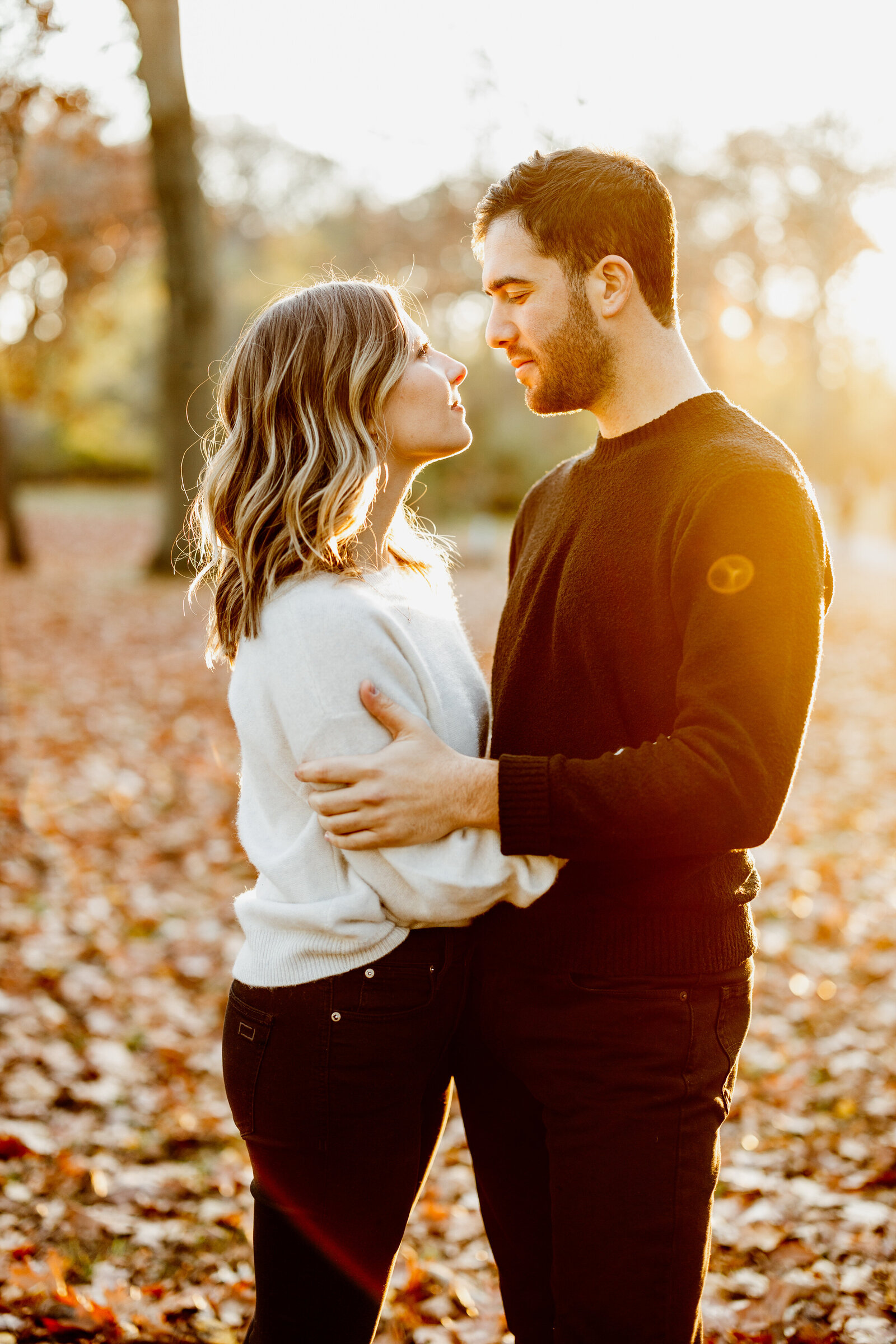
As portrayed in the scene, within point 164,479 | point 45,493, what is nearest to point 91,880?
point 164,479

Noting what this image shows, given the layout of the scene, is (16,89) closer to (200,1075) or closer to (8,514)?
(200,1075)

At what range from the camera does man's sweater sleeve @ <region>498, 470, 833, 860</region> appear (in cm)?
178

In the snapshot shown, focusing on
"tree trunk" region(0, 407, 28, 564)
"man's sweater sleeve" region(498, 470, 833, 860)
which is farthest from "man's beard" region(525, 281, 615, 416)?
"tree trunk" region(0, 407, 28, 564)

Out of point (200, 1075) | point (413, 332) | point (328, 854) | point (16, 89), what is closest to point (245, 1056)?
point (328, 854)

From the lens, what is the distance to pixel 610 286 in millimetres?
2133

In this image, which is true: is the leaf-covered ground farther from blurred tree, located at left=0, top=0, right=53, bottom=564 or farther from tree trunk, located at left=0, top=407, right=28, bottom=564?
tree trunk, located at left=0, top=407, right=28, bottom=564

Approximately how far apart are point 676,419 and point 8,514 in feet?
59.8

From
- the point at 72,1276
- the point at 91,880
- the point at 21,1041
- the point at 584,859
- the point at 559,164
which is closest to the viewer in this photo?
the point at 584,859

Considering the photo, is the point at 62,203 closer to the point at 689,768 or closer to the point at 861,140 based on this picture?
the point at 861,140

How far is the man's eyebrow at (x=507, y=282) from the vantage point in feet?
7.11

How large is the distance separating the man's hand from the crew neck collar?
0.74 meters

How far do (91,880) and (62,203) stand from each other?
15.8 meters

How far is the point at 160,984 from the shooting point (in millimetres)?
5293

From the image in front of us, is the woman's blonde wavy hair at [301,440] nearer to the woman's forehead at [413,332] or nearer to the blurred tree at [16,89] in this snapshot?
the woman's forehead at [413,332]
